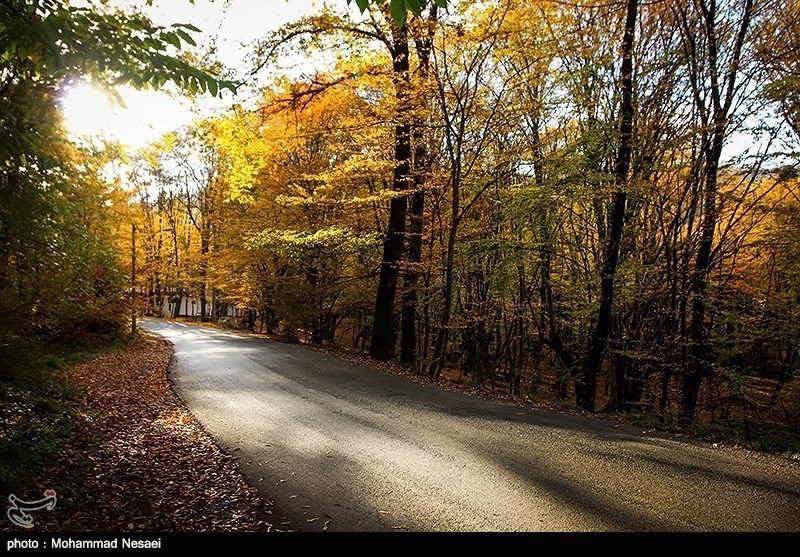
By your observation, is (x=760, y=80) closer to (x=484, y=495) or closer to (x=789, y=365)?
(x=789, y=365)

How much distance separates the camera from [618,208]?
930 centimetres

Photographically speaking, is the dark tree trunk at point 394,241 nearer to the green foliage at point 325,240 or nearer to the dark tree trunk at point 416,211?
the dark tree trunk at point 416,211

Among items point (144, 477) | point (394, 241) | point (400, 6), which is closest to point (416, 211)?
point (394, 241)

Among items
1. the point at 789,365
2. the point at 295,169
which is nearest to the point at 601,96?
the point at 789,365

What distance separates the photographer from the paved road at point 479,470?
3.54 metres

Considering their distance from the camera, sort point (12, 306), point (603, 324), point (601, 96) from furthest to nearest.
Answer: point (601, 96), point (603, 324), point (12, 306)

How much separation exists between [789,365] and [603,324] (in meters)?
4.24

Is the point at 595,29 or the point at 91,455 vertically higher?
the point at 595,29

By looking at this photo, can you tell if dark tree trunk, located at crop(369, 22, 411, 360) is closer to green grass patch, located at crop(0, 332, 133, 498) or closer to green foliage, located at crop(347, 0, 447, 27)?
green grass patch, located at crop(0, 332, 133, 498)

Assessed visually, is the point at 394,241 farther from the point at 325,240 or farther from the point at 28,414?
the point at 28,414

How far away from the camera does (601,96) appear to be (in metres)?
10.4

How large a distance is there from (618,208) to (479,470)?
6.95 m
